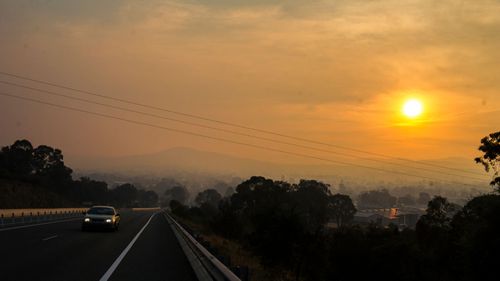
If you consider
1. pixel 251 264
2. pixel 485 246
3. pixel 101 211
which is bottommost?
pixel 251 264

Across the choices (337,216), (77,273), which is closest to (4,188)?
(77,273)

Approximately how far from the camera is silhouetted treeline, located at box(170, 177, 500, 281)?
32.9 m

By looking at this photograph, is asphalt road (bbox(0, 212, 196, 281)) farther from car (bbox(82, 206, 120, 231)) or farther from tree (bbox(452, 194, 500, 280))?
tree (bbox(452, 194, 500, 280))

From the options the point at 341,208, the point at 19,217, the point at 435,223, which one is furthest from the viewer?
the point at 341,208

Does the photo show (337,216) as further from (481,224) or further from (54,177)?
(481,224)

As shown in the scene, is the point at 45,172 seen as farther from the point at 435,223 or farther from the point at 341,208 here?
the point at 435,223

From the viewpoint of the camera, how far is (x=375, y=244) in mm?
63719

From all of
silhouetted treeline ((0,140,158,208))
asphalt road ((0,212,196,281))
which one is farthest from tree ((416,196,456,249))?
silhouetted treeline ((0,140,158,208))

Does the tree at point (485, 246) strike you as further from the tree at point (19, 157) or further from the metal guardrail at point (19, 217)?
the tree at point (19, 157)

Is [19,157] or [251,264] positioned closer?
[251,264]

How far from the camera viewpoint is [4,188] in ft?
256

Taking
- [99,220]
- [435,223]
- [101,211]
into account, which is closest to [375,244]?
[435,223]

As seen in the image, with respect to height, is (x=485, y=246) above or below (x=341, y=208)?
below

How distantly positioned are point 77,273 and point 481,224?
2765cm
